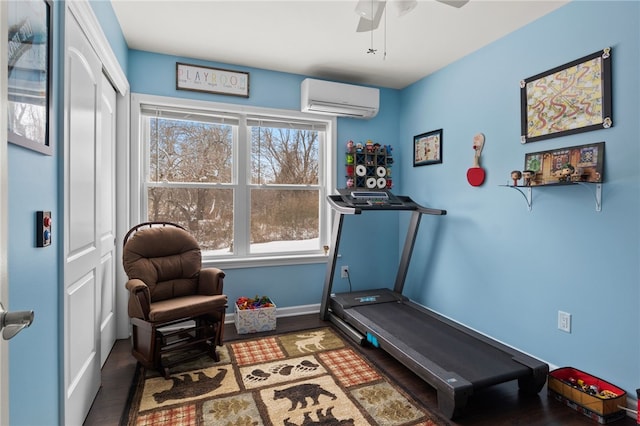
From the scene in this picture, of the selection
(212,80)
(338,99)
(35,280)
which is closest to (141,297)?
(35,280)

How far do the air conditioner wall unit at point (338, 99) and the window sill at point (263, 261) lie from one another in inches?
61.3

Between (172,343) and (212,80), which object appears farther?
(212,80)

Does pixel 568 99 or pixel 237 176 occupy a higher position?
pixel 568 99

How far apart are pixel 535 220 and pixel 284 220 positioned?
2.32m

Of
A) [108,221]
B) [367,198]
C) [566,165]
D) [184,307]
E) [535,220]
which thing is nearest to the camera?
[566,165]

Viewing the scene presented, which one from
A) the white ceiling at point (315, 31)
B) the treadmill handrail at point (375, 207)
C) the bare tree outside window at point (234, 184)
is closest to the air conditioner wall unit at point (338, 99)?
the white ceiling at point (315, 31)

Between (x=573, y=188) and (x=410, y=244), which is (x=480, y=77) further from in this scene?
(x=410, y=244)

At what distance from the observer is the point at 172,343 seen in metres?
2.59

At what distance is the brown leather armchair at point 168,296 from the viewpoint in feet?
7.70

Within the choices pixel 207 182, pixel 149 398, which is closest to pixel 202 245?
pixel 207 182

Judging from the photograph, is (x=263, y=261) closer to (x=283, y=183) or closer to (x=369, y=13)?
(x=283, y=183)

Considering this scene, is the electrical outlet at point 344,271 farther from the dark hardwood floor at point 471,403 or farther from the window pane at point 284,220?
the dark hardwood floor at point 471,403

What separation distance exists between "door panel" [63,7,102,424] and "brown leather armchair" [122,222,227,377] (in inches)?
11.8

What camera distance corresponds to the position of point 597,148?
7.00ft
